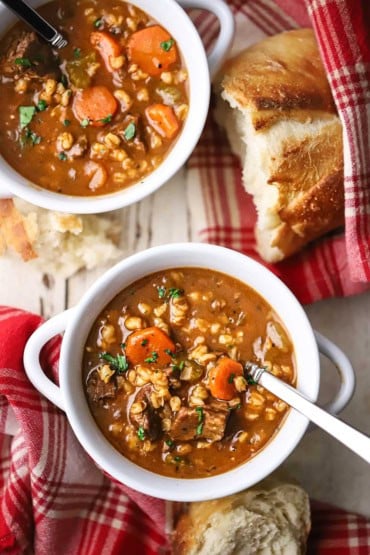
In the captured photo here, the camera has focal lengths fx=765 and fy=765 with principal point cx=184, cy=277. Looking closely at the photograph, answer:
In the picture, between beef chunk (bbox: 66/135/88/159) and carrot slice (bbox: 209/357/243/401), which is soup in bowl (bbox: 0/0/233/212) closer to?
beef chunk (bbox: 66/135/88/159)

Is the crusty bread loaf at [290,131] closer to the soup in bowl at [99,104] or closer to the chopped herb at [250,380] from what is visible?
the soup in bowl at [99,104]

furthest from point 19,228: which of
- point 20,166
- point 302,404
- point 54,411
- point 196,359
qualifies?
point 302,404

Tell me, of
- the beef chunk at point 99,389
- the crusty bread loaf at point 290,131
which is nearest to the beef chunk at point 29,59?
the crusty bread loaf at point 290,131

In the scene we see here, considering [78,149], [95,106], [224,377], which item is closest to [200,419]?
[224,377]

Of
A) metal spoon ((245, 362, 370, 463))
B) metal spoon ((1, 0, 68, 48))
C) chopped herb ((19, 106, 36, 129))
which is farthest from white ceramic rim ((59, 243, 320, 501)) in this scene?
metal spoon ((1, 0, 68, 48))

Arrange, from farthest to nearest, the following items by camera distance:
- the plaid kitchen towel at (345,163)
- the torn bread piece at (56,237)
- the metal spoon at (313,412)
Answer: the torn bread piece at (56,237), the plaid kitchen towel at (345,163), the metal spoon at (313,412)
